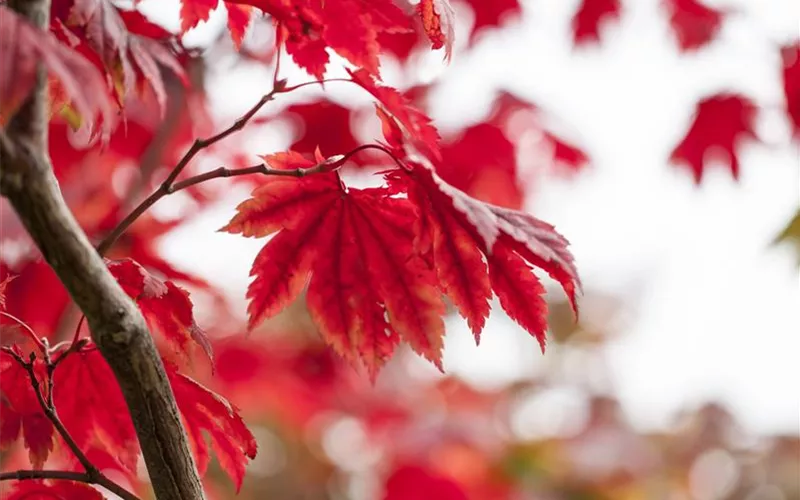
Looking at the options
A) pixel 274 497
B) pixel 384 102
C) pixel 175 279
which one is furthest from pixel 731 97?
pixel 274 497

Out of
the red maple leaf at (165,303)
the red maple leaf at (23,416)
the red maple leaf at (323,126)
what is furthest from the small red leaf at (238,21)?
the red maple leaf at (323,126)

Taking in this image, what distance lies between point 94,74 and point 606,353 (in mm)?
5073

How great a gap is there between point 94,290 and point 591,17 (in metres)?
1.51

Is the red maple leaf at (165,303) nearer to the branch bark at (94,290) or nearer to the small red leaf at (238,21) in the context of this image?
the branch bark at (94,290)

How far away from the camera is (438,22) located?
68cm

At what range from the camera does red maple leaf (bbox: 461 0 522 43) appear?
5.53 feet

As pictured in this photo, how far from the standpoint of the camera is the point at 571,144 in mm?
2100

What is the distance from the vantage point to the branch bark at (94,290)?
0.50 m

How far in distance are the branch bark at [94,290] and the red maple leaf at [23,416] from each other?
18 centimetres

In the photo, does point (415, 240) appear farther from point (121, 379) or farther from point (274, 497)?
point (274, 497)

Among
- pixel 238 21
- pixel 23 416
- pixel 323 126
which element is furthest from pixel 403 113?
pixel 323 126

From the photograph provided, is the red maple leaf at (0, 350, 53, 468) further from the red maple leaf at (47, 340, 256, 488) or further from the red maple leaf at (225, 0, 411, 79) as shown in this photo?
the red maple leaf at (225, 0, 411, 79)

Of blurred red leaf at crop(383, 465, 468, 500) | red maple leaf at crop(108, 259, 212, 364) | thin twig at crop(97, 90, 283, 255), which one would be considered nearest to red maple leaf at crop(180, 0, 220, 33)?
thin twig at crop(97, 90, 283, 255)

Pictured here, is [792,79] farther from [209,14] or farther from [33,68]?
[33,68]
